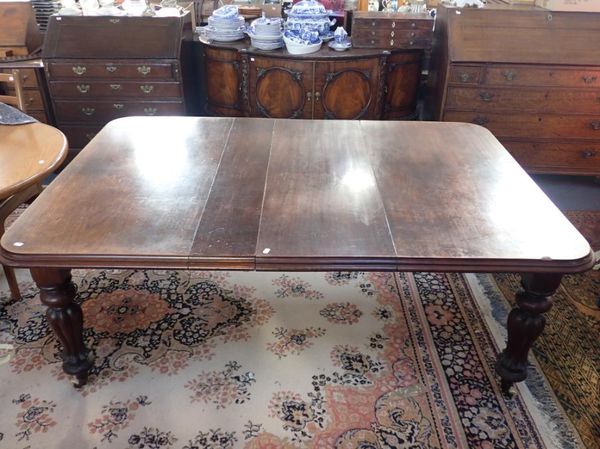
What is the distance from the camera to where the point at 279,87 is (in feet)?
9.90

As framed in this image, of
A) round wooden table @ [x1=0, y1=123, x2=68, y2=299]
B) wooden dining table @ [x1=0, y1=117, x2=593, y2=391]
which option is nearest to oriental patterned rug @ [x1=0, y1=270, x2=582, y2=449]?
wooden dining table @ [x1=0, y1=117, x2=593, y2=391]

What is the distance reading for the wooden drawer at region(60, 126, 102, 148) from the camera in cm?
317

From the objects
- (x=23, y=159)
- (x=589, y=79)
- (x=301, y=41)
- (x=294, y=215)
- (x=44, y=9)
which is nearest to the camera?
(x=294, y=215)

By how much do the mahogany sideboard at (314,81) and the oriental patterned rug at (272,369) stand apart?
1.26 m

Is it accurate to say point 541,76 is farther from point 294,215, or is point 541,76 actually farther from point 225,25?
point 294,215

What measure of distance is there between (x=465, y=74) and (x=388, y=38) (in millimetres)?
508

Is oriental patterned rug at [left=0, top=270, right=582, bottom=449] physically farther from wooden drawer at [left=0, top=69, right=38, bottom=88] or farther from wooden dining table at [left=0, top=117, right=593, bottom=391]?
wooden drawer at [left=0, top=69, right=38, bottom=88]

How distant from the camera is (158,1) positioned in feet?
12.5

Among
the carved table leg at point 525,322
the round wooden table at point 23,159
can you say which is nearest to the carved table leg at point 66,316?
the round wooden table at point 23,159

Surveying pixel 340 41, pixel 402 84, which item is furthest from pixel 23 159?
pixel 402 84

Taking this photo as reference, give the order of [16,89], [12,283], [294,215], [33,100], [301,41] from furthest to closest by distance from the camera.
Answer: [33,100] → [301,41] → [16,89] → [12,283] → [294,215]

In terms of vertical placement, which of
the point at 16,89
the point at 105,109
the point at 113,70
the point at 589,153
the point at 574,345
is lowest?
the point at 574,345

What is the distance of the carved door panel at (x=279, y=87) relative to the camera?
2.96m

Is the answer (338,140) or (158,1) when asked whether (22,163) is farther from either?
(158,1)
